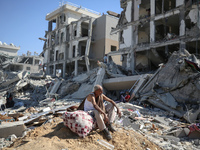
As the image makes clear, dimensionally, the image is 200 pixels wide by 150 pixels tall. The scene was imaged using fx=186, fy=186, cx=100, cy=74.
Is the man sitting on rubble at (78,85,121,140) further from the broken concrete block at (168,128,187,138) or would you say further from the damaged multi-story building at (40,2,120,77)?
the damaged multi-story building at (40,2,120,77)

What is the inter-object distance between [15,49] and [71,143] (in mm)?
48092

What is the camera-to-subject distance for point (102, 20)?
29.1 metres

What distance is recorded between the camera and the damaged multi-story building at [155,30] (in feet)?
52.9

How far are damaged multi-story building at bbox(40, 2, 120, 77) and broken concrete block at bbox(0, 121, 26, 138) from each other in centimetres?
2190

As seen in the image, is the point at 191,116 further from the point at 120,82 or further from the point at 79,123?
the point at 120,82

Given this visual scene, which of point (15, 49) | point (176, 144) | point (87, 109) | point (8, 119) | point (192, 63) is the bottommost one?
point (176, 144)

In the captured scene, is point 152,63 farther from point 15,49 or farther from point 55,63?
point 15,49

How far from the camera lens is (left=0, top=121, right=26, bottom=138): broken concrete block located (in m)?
4.82

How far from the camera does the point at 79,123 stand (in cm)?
402

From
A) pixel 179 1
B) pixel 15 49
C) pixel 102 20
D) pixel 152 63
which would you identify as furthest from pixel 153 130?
pixel 15 49

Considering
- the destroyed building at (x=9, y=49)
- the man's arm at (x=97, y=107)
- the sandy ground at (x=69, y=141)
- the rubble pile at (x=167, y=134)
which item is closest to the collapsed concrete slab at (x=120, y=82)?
the rubble pile at (x=167, y=134)

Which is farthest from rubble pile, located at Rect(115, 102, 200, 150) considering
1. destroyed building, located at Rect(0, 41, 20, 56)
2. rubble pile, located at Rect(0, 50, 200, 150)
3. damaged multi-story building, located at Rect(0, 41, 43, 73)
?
destroyed building, located at Rect(0, 41, 20, 56)

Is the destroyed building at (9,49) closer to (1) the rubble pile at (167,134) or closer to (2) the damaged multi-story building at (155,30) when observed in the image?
(2) the damaged multi-story building at (155,30)

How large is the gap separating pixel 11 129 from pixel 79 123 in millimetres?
2147
